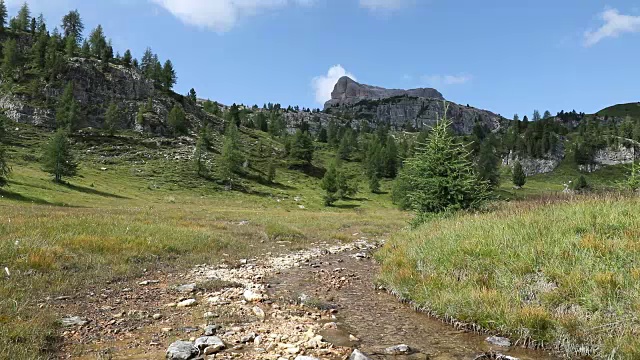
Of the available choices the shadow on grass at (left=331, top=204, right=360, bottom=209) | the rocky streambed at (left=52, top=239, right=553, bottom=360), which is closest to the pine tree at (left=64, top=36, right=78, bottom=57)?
the shadow on grass at (left=331, top=204, right=360, bottom=209)

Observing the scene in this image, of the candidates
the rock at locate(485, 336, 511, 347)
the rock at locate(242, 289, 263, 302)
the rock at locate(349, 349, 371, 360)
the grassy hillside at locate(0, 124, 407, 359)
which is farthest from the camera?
the rock at locate(242, 289, 263, 302)

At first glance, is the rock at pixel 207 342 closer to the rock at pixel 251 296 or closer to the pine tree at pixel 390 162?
the rock at pixel 251 296

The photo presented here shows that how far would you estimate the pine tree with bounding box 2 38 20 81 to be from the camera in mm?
127125

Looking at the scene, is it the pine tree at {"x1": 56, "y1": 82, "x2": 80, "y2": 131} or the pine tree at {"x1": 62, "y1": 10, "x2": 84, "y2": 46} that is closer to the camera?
the pine tree at {"x1": 56, "y1": 82, "x2": 80, "y2": 131}

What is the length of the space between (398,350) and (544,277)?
3861mm

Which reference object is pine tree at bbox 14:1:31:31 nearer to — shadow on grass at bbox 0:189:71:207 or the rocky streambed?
shadow on grass at bbox 0:189:71:207

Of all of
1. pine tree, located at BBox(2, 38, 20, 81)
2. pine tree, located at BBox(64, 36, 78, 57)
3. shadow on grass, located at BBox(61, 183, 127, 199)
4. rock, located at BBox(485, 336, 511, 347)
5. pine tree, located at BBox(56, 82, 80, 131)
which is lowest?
shadow on grass, located at BBox(61, 183, 127, 199)

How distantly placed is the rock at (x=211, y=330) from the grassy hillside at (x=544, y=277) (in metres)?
4.88

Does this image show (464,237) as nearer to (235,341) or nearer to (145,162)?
(235,341)

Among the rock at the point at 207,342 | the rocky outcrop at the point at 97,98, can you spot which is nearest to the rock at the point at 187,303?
the rock at the point at 207,342

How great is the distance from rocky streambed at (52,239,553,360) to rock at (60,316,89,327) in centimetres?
2

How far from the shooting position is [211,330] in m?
7.62

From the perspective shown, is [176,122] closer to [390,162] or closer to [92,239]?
[390,162]

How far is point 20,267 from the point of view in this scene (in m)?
11.0
